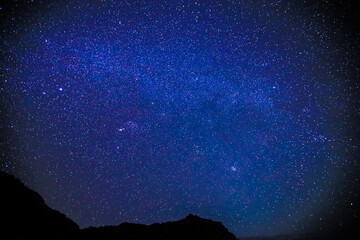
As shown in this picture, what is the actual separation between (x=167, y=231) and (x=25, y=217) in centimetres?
416

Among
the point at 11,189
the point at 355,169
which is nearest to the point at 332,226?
the point at 355,169

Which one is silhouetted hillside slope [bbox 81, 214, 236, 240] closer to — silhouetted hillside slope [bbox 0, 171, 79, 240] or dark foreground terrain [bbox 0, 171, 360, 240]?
dark foreground terrain [bbox 0, 171, 360, 240]

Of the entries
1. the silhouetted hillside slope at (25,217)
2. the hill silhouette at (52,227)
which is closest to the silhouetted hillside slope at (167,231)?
the hill silhouette at (52,227)

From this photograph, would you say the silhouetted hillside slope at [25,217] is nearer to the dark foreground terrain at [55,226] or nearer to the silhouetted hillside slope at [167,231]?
the dark foreground terrain at [55,226]

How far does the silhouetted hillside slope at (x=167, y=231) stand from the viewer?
5.75 meters

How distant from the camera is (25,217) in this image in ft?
14.2

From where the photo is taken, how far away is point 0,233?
339cm

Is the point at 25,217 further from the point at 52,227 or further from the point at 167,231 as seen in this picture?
the point at 167,231

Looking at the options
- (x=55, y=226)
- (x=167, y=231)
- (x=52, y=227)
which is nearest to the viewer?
(x=52, y=227)

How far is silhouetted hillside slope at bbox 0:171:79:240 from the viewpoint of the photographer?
3.79 m

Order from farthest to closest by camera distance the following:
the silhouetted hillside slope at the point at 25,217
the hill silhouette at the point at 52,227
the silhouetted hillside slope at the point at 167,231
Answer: the silhouetted hillside slope at the point at 167,231 → the hill silhouette at the point at 52,227 → the silhouetted hillside slope at the point at 25,217

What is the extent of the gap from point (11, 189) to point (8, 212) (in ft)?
3.07

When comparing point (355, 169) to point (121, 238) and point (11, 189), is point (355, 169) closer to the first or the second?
point (121, 238)

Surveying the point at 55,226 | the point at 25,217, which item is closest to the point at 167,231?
the point at 55,226
